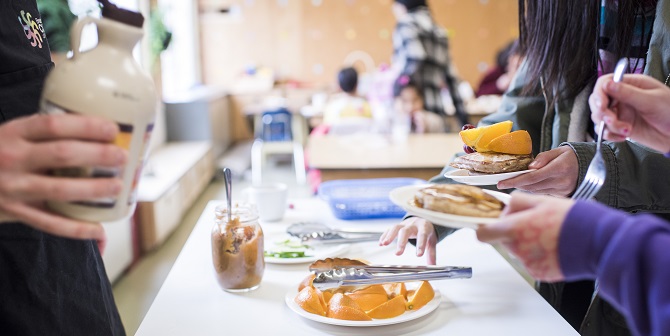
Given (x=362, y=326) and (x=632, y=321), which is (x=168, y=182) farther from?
(x=632, y=321)

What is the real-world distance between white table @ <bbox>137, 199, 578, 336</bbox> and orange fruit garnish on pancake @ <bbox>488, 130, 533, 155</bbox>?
316mm

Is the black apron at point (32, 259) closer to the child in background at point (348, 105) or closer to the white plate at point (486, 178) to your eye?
the white plate at point (486, 178)

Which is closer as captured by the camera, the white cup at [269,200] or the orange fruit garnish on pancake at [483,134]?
the orange fruit garnish on pancake at [483,134]

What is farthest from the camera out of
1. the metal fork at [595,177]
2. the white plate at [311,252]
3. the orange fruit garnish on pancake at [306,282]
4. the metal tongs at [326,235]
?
the metal tongs at [326,235]

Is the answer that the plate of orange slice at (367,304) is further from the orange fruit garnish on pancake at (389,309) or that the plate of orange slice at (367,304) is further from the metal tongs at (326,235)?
the metal tongs at (326,235)

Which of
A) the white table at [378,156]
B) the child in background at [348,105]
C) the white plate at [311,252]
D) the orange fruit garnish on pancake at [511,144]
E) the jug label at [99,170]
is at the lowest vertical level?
the white table at [378,156]

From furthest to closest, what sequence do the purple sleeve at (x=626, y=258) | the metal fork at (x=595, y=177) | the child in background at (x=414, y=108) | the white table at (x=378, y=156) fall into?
the child in background at (x=414, y=108), the white table at (x=378, y=156), the metal fork at (x=595, y=177), the purple sleeve at (x=626, y=258)

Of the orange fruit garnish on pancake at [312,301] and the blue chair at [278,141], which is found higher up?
the orange fruit garnish on pancake at [312,301]

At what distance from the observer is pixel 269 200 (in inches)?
65.9

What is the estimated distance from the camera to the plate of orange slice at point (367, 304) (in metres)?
1.04

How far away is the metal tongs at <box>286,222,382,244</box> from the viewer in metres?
1.48

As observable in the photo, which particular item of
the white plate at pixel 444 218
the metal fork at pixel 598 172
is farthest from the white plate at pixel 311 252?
the metal fork at pixel 598 172

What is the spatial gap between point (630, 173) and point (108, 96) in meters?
0.96

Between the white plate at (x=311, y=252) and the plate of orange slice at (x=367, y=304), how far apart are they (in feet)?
0.64
